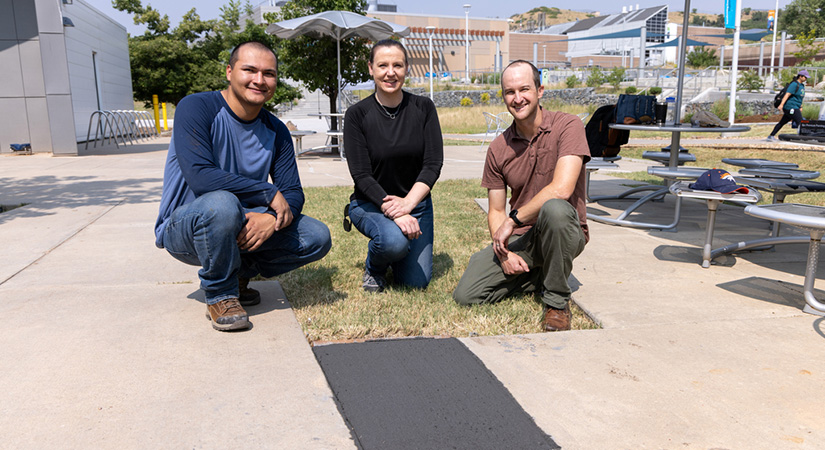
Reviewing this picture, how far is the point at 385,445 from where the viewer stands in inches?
77.5

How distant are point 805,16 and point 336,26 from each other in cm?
6771

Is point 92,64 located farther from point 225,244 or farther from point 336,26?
point 225,244

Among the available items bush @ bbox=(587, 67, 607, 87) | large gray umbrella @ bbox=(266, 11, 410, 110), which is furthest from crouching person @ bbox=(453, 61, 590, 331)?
bush @ bbox=(587, 67, 607, 87)

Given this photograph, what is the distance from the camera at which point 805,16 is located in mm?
62875

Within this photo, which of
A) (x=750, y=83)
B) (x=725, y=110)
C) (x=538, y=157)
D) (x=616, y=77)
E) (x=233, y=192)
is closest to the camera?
(x=233, y=192)

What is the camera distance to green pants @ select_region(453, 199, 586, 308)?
3.02 m

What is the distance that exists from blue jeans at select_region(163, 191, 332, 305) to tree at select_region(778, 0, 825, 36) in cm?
7018

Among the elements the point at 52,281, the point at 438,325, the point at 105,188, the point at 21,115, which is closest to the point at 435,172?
the point at 438,325

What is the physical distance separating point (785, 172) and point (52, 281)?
5.18 m

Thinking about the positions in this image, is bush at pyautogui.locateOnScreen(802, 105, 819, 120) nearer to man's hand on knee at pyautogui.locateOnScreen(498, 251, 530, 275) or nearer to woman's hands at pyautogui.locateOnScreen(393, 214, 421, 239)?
man's hand on knee at pyautogui.locateOnScreen(498, 251, 530, 275)

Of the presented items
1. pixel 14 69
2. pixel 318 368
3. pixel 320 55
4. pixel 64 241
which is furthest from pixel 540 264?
pixel 14 69

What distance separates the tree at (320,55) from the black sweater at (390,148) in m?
10.4

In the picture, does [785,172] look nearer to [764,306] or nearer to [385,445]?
[764,306]

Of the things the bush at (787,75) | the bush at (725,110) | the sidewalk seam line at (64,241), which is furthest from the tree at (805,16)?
the sidewalk seam line at (64,241)
